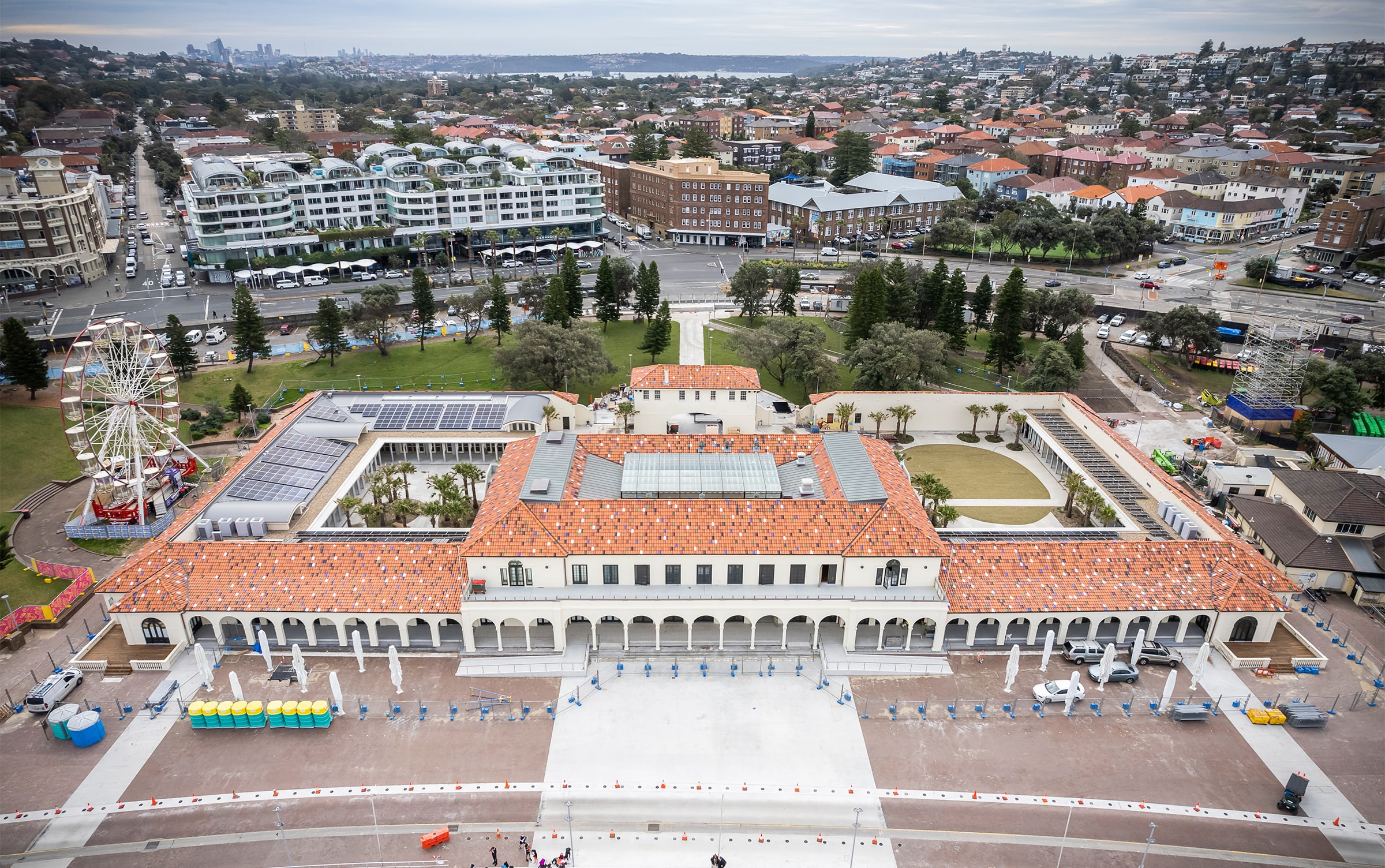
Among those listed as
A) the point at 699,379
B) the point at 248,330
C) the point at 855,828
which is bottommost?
the point at 855,828

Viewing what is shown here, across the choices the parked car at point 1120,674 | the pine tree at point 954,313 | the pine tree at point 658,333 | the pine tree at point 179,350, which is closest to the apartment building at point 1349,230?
the pine tree at point 954,313

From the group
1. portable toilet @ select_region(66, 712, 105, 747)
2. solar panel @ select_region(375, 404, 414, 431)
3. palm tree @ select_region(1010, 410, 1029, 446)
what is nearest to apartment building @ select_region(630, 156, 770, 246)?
palm tree @ select_region(1010, 410, 1029, 446)

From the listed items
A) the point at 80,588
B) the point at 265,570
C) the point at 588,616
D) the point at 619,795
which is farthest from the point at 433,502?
the point at 619,795

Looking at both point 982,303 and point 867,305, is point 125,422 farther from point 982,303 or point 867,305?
point 982,303

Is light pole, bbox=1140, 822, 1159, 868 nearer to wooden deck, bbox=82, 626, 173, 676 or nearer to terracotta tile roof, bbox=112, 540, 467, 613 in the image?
terracotta tile roof, bbox=112, 540, 467, 613

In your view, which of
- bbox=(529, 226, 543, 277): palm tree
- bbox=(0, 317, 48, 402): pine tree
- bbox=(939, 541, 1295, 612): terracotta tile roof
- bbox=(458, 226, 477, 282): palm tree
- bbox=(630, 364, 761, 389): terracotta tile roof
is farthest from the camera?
bbox=(529, 226, 543, 277): palm tree

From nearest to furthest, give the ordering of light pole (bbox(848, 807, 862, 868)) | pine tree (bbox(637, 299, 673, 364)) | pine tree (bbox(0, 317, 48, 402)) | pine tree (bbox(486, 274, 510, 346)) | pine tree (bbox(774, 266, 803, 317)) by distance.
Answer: light pole (bbox(848, 807, 862, 868)) → pine tree (bbox(0, 317, 48, 402)) → pine tree (bbox(637, 299, 673, 364)) → pine tree (bbox(486, 274, 510, 346)) → pine tree (bbox(774, 266, 803, 317))

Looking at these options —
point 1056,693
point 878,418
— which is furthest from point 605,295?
point 1056,693
